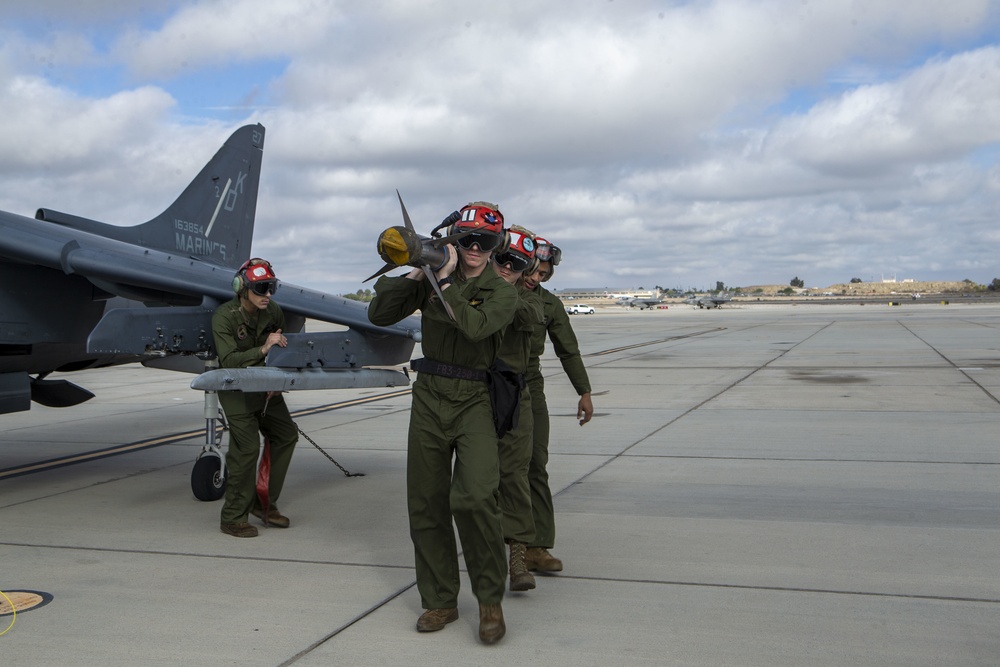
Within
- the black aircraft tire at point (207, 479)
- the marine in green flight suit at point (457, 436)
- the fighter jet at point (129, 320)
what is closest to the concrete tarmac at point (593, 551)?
the black aircraft tire at point (207, 479)

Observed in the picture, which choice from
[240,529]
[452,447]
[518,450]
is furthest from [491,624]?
[240,529]

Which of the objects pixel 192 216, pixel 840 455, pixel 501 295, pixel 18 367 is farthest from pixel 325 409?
pixel 501 295

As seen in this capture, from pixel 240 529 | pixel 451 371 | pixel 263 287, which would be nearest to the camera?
pixel 451 371

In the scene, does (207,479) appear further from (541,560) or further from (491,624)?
(491,624)

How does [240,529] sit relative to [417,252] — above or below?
below

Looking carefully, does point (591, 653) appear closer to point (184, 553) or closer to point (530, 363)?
point (530, 363)

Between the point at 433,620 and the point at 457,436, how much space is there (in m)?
0.91

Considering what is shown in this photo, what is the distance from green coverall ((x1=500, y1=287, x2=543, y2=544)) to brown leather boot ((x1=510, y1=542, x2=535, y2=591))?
0.06 metres

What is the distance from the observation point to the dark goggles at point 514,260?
502 cm

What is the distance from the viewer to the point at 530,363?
561cm

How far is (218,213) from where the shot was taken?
11.5 m

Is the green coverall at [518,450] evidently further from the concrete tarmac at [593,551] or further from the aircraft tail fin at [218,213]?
the aircraft tail fin at [218,213]

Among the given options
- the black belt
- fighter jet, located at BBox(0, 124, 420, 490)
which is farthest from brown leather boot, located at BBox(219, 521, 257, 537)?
the black belt

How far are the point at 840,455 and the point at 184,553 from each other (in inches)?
249
